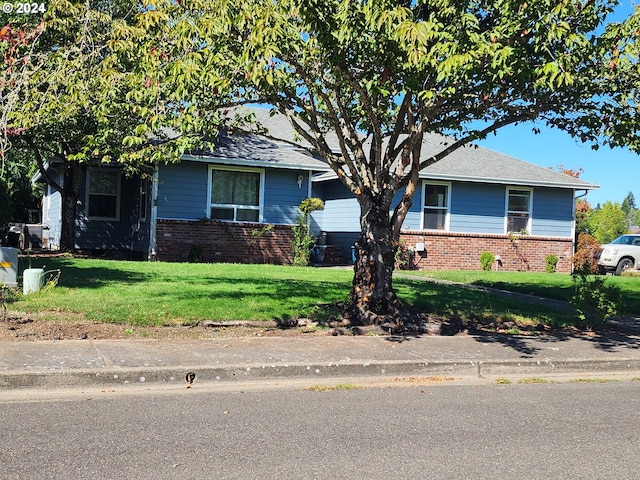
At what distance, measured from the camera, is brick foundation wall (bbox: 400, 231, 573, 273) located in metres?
21.5

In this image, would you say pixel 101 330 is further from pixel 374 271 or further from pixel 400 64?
pixel 400 64

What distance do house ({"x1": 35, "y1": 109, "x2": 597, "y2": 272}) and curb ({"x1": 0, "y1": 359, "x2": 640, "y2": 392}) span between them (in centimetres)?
1159

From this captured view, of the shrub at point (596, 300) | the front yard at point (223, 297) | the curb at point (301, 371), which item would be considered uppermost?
the shrub at point (596, 300)

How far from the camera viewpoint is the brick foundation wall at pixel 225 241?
733 inches

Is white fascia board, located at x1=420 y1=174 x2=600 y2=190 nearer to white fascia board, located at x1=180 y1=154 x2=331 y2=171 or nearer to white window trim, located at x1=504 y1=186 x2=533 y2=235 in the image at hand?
white window trim, located at x1=504 y1=186 x2=533 y2=235

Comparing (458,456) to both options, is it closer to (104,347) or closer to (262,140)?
(104,347)

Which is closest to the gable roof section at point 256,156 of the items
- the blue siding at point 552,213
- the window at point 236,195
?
the window at point 236,195

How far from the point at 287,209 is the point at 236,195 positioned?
5.26 feet

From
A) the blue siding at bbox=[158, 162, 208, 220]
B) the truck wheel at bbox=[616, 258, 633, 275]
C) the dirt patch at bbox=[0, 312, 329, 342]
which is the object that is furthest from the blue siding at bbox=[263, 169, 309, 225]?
the truck wheel at bbox=[616, 258, 633, 275]

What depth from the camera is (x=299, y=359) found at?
24.9 feet

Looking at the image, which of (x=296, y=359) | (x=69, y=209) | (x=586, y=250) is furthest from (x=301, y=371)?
(x=586, y=250)

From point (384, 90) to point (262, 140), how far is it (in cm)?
1373

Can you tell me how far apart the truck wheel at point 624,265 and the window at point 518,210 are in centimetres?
406

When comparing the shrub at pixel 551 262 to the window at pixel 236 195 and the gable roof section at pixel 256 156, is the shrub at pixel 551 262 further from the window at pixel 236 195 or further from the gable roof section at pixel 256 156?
the window at pixel 236 195
